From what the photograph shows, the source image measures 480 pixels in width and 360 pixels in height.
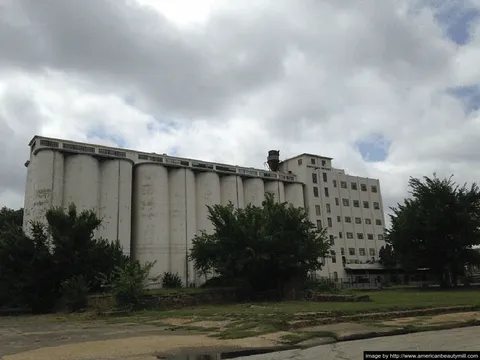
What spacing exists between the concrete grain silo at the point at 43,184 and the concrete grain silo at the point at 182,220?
582 inches

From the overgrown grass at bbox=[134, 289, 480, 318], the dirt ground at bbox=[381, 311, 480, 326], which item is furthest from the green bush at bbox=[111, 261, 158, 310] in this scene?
the dirt ground at bbox=[381, 311, 480, 326]

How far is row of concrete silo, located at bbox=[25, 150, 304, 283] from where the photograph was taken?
5459 cm

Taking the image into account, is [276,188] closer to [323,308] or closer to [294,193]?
[294,193]

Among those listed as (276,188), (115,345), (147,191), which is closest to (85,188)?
(147,191)

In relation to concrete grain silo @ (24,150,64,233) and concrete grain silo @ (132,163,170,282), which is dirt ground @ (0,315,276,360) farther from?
concrete grain silo @ (132,163,170,282)

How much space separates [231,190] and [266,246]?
31.5 m

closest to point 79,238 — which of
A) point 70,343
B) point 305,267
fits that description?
point 305,267

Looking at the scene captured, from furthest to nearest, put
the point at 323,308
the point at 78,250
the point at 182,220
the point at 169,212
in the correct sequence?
the point at 169,212
the point at 182,220
the point at 78,250
the point at 323,308

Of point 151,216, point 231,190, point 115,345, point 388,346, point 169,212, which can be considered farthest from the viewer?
point 231,190

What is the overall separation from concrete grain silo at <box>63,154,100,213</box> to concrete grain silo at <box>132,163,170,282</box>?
5792 millimetres

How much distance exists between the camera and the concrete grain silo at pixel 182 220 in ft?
196

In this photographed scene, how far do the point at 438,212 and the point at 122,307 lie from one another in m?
33.5

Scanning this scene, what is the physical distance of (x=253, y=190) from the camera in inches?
2849

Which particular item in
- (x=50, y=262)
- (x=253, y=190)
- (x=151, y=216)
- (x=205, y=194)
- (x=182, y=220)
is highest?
(x=253, y=190)
